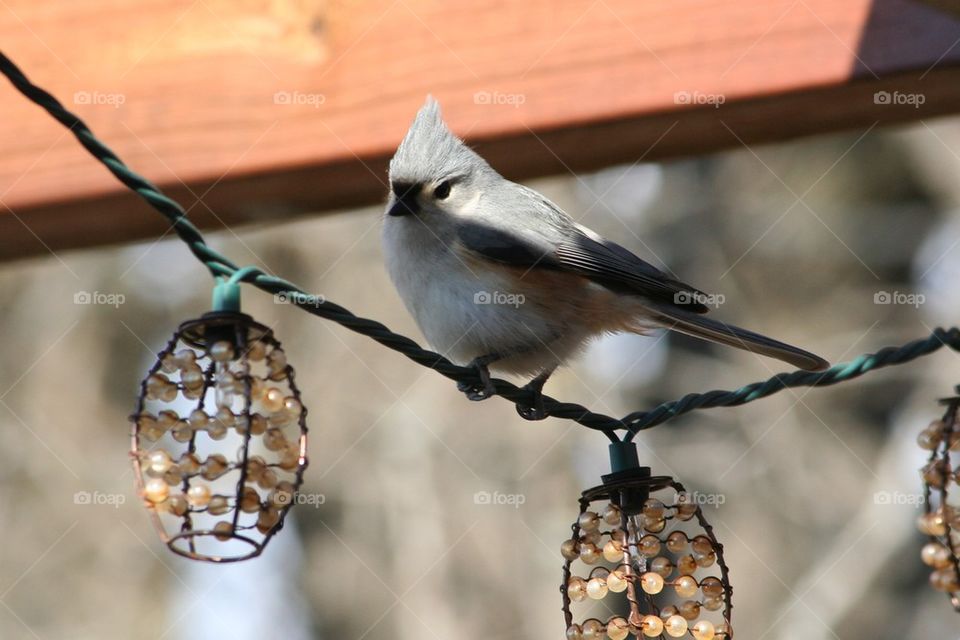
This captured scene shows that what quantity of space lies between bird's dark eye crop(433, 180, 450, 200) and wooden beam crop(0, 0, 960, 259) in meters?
0.27

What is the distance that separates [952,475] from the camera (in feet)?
6.88

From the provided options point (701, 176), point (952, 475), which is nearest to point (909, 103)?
point (952, 475)

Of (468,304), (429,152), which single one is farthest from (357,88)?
(468,304)

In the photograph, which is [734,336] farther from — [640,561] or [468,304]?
[640,561]

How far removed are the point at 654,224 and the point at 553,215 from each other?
4.04 metres

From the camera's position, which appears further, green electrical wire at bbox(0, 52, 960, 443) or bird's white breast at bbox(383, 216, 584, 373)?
bird's white breast at bbox(383, 216, 584, 373)

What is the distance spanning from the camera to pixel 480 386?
2633 mm

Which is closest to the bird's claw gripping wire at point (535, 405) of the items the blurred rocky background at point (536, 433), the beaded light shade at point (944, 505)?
the beaded light shade at point (944, 505)

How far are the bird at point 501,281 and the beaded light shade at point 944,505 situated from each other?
0.80 meters

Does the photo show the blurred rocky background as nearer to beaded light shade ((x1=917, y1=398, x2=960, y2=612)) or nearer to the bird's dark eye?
the bird's dark eye

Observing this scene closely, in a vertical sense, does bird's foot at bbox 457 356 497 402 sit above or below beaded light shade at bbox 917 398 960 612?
above

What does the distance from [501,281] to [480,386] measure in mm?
548

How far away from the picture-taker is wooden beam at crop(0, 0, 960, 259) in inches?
110

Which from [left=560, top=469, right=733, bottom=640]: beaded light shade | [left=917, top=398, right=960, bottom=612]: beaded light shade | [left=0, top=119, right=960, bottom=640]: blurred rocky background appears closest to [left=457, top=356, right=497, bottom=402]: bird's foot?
[left=560, top=469, right=733, bottom=640]: beaded light shade
